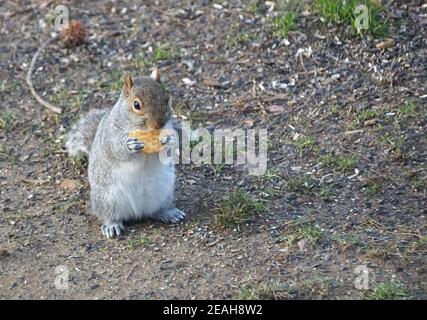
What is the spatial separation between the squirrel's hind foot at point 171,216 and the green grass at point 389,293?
1.29 metres

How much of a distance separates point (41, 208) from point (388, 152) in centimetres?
207

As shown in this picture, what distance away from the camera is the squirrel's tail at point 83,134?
525 cm

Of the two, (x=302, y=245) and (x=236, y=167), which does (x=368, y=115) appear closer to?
(x=236, y=167)

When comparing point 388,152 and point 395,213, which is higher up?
point 388,152

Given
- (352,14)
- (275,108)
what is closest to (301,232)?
(275,108)

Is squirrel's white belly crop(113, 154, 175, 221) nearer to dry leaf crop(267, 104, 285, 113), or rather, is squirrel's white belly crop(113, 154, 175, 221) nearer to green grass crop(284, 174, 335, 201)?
green grass crop(284, 174, 335, 201)

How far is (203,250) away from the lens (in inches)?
175

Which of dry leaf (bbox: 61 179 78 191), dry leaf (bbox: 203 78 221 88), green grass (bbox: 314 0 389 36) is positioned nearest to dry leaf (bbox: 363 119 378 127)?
green grass (bbox: 314 0 389 36)

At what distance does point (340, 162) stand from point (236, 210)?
814 mm

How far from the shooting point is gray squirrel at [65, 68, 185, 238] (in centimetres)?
440

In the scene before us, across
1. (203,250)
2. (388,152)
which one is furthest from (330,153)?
(203,250)
